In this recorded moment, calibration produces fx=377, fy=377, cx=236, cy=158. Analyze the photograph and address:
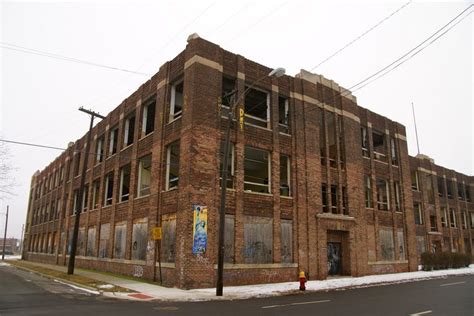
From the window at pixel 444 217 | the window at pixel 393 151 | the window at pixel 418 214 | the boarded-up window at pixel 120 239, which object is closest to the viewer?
the boarded-up window at pixel 120 239

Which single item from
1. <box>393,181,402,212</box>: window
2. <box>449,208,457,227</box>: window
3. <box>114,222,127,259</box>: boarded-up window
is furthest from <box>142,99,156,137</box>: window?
<box>449,208,457,227</box>: window

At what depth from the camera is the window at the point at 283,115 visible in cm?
2359

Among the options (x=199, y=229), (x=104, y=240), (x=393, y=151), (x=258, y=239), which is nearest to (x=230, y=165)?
(x=258, y=239)

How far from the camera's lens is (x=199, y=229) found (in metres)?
17.9

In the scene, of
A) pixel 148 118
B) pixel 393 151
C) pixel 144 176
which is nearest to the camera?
pixel 144 176

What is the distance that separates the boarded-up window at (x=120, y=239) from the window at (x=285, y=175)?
10.4 meters

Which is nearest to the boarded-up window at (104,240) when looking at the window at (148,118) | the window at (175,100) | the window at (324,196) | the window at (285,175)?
the window at (148,118)

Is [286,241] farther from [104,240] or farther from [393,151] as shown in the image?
[393,151]

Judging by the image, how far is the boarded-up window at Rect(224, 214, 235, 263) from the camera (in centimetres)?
1886

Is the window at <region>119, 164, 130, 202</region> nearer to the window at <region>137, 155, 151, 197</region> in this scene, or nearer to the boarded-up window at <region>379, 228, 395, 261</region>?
the window at <region>137, 155, 151, 197</region>

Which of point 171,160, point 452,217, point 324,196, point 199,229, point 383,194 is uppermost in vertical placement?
point 171,160

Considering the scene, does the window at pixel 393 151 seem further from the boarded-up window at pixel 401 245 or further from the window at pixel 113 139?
the window at pixel 113 139

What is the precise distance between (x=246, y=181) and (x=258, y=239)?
5.95 m

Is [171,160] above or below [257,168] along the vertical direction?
below
